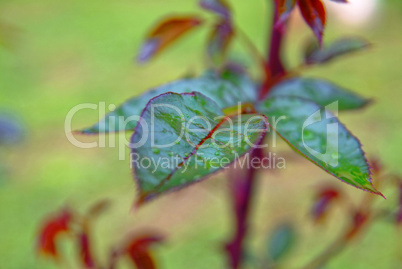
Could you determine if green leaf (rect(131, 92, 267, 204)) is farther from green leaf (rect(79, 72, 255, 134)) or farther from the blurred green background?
the blurred green background

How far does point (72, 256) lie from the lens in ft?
5.93

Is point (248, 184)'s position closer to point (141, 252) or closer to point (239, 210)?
point (239, 210)

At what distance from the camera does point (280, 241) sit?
3.16 ft

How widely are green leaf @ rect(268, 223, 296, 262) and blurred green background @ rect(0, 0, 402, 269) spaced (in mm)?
143

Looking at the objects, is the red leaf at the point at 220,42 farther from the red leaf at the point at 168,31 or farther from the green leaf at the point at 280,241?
the green leaf at the point at 280,241

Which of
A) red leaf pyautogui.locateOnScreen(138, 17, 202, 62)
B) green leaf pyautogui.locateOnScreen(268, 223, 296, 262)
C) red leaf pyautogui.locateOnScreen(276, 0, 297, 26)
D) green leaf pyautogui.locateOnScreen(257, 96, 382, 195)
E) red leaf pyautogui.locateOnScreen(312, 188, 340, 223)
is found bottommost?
green leaf pyautogui.locateOnScreen(268, 223, 296, 262)

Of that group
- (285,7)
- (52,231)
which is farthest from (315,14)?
(52,231)

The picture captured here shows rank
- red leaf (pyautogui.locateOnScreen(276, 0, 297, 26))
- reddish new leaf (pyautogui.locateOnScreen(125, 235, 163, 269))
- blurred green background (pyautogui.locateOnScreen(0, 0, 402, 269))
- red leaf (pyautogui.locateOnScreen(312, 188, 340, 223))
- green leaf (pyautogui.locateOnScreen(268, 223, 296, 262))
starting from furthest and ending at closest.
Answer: blurred green background (pyautogui.locateOnScreen(0, 0, 402, 269))
green leaf (pyautogui.locateOnScreen(268, 223, 296, 262))
red leaf (pyautogui.locateOnScreen(312, 188, 340, 223))
reddish new leaf (pyautogui.locateOnScreen(125, 235, 163, 269))
red leaf (pyautogui.locateOnScreen(276, 0, 297, 26))

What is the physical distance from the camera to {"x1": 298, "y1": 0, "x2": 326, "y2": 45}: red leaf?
1.34 feet

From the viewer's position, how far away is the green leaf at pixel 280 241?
943 millimetres

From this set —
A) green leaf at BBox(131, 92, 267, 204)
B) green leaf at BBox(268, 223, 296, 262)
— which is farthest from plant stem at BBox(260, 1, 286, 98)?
green leaf at BBox(268, 223, 296, 262)

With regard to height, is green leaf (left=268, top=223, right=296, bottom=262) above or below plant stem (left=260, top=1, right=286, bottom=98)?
below

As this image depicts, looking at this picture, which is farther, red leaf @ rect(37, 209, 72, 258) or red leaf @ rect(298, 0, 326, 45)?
red leaf @ rect(37, 209, 72, 258)

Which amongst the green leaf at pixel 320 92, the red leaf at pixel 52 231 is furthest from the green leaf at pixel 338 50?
the red leaf at pixel 52 231
